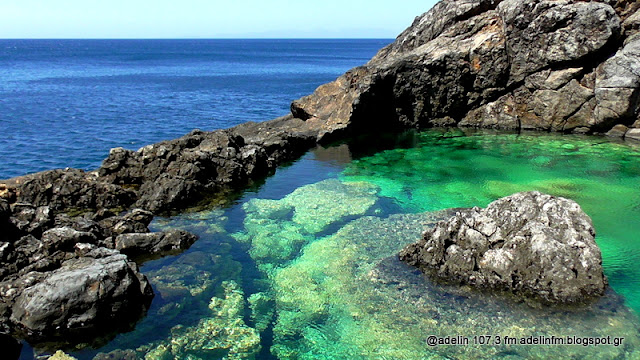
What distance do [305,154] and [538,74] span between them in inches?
658

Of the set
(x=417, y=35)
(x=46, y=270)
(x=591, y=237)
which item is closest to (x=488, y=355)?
(x=591, y=237)

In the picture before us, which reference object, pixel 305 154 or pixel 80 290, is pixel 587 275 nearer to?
pixel 80 290

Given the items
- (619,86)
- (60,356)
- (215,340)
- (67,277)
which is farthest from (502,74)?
(60,356)

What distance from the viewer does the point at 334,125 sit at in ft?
112

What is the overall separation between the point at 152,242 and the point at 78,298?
4512 mm

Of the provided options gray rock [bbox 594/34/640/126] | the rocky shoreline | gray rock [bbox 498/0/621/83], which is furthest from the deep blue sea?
gray rock [bbox 594/34/640/126]

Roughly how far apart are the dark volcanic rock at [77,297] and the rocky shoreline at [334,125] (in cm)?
3

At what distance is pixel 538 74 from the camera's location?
33.6 metres

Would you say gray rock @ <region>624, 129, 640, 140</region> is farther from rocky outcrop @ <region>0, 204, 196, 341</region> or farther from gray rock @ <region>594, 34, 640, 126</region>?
rocky outcrop @ <region>0, 204, 196, 341</region>

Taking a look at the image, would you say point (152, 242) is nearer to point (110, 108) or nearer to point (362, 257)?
point (362, 257)

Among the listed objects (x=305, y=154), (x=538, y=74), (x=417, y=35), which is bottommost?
(x=305, y=154)

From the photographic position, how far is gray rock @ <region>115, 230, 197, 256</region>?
54.5ft

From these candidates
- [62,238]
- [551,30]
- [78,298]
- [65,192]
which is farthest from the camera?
[551,30]

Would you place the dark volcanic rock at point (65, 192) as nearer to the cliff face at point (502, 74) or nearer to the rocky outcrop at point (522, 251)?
the rocky outcrop at point (522, 251)
